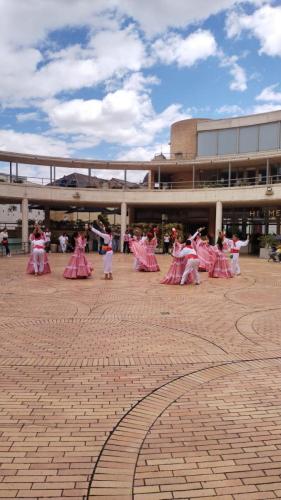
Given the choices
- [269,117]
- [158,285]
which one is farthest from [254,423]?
[269,117]

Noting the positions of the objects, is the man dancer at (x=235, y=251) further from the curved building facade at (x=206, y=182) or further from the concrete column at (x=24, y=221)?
the concrete column at (x=24, y=221)

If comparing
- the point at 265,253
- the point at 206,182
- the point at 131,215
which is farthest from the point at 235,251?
the point at 131,215

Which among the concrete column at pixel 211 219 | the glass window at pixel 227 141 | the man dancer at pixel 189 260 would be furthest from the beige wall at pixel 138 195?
the man dancer at pixel 189 260

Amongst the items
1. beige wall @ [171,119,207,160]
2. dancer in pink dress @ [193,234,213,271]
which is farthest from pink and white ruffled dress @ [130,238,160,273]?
beige wall @ [171,119,207,160]

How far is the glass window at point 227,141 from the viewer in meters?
33.4

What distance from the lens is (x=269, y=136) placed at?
104 feet

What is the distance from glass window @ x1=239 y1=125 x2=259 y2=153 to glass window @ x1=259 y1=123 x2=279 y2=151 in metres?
0.48

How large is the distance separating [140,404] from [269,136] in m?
31.1

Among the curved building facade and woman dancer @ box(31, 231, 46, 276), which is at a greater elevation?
the curved building facade

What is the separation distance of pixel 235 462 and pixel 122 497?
103cm

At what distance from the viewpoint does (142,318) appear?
8.52 m

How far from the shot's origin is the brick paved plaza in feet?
10.2

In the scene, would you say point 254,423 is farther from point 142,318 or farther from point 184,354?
point 142,318

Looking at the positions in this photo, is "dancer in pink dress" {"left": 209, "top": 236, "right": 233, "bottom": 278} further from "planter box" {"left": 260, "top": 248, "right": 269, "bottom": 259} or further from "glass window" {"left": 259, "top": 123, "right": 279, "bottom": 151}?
"glass window" {"left": 259, "top": 123, "right": 279, "bottom": 151}
